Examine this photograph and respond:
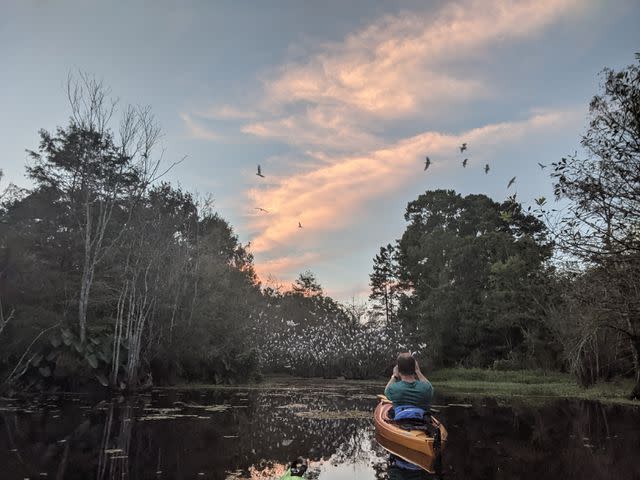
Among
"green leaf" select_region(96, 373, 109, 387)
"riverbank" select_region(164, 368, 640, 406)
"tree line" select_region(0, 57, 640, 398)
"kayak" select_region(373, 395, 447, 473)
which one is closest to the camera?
"kayak" select_region(373, 395, 447, 473)

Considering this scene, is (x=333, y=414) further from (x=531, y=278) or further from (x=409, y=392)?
(x=531, y=278)

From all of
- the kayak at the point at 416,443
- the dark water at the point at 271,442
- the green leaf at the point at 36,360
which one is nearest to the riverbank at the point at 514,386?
the dark water at the point at 271,442

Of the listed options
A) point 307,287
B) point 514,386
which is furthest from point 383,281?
point 514,386

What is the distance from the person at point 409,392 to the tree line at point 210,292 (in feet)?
20.5

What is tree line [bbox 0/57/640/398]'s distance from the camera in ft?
40.6

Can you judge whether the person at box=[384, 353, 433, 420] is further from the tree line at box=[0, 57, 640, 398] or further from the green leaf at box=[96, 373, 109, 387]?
the green leaf at box=[96, 373, 109, 387]

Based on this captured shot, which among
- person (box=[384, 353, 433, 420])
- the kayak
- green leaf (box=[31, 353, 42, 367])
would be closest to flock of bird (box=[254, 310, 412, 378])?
green leaf (box=[31, 353, 42, 367])

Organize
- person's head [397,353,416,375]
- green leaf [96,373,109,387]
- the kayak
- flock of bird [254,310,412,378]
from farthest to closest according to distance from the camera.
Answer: flock of bird [254,310,412,378], green leaf [96,373,109,387], person's head [397,353,416,375], the kayak

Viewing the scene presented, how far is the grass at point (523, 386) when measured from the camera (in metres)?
20.2

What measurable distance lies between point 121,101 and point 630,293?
20.9 m

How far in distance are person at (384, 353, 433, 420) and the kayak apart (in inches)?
9.0

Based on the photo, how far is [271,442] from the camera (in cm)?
915

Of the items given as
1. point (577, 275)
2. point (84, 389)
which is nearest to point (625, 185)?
point (577, 275)

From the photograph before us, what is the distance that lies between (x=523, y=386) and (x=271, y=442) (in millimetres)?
18843
